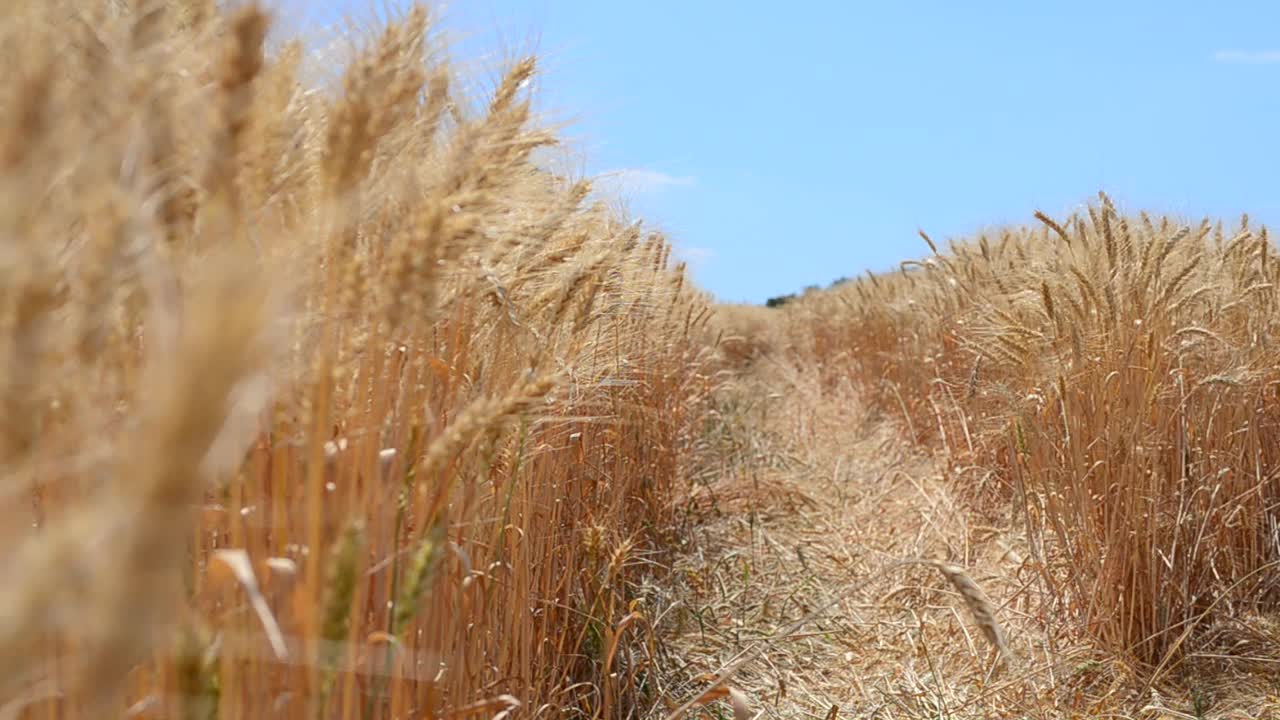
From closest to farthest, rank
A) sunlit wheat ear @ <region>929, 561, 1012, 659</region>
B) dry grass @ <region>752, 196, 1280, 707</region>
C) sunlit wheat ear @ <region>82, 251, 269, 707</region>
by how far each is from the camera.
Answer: sunlit wheat ear @ <region>82, 251, 269, 707</region> → sunlit wheat ear @ <region>929, 561, 1012, 659</region> → dry grass @ <region>752, 196, 1280, 707</region>

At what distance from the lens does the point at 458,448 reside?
1.14m

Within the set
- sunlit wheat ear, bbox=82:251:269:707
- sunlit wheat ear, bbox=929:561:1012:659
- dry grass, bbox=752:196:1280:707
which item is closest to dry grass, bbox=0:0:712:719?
sunlit wheat ear, bbox=82:251:269:707

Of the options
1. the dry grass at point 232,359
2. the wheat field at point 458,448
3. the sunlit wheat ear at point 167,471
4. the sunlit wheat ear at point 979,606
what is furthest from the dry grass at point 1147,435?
the sunlit wheat ear at point 167,471

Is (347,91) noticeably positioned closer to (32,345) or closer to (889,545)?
(32,345)

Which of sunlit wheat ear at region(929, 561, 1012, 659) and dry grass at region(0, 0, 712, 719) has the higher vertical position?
dry grass at region(0, 0, 712, 719)

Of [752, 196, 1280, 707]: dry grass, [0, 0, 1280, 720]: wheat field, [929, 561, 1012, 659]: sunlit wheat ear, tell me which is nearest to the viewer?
[0, 0, 1280, 720]: wheat field

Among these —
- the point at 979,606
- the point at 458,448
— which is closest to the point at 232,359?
the point at 458,448

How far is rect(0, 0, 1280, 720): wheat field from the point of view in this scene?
571 millimetres

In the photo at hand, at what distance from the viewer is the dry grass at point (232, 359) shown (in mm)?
418

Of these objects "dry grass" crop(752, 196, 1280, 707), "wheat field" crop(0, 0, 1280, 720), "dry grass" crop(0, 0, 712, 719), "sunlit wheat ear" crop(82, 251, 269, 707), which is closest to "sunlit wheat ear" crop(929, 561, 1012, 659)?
"wheat field" crop(0, 0, 1280, 720)

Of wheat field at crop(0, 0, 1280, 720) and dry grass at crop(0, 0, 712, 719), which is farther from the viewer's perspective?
wheat field at crop(0, 0, 1280, 720)

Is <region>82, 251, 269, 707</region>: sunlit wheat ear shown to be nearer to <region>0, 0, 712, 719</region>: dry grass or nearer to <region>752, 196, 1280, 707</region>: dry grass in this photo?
<region>0, 0, 712, 719</region>: dry grass

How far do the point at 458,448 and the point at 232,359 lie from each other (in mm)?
757

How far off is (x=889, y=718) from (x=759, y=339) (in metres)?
11.1
